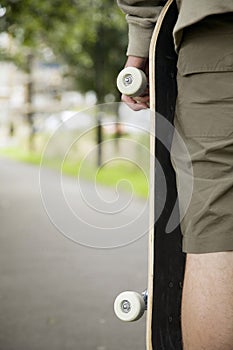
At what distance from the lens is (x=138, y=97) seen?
8.30 feet

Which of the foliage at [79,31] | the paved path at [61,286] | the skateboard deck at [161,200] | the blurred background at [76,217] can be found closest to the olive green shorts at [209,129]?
the skateboard deck at [161,200]

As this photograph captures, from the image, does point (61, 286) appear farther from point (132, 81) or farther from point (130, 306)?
point (132, 81)

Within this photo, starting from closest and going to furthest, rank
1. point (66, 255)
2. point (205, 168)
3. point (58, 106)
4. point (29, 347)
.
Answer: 1. point (205, 168)
2. point (29, 347)
3. point (66, 255)
4. point (58, 106)

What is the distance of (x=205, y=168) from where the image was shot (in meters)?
2.12

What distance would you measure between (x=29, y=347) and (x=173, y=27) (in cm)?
199

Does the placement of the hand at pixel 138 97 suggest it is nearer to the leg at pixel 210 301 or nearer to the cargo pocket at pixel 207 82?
the cargo pocket at pixel 207 82

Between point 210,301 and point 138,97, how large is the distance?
717mm

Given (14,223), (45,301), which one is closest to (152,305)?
(45,301)

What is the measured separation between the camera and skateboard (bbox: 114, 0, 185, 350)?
237 cm

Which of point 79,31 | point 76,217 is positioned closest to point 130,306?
point 76,217

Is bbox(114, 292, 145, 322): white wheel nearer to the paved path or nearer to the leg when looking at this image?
the leg

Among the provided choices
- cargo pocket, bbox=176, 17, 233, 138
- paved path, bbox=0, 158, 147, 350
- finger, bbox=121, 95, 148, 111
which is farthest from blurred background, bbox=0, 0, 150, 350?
cargo pocket, bbox=176, 17, 233, 138

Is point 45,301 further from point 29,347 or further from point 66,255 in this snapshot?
point 66,255

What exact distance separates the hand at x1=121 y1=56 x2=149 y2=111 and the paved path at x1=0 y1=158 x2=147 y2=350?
56 centimetres
